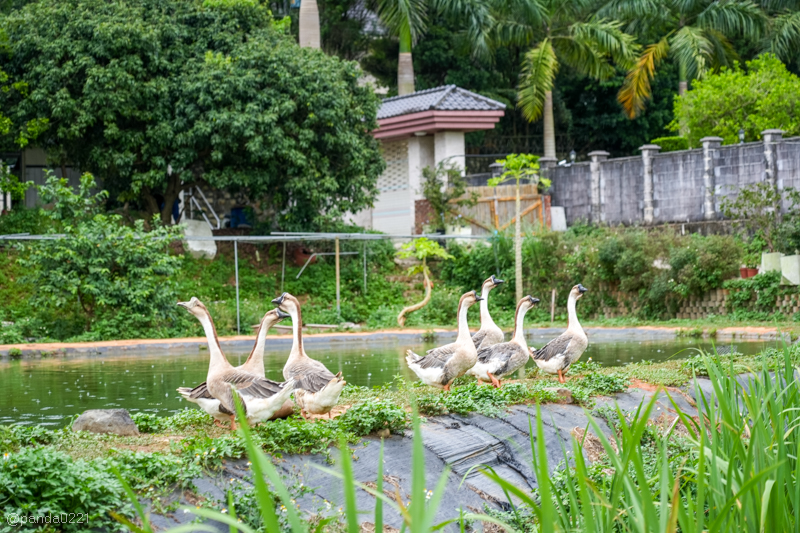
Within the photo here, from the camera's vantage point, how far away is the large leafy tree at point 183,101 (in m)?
22.3

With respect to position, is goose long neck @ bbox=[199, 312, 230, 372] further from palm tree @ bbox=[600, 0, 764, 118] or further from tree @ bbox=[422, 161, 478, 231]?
palm tree @ bbox=[600, 0, 764, 118]

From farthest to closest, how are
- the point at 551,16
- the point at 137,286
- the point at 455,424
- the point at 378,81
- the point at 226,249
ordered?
the point at 378,81
the point at 551,16
the point at 226,249
the point at 137,286
the point at 455,424

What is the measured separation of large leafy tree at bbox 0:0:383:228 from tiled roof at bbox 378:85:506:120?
401 cm

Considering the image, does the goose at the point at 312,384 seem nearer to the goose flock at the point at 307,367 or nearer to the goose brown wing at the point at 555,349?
the goose flock at the point at 307,367

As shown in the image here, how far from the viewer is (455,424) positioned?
7.34 meters

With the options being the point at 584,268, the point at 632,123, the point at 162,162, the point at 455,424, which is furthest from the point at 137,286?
the point at 632,123

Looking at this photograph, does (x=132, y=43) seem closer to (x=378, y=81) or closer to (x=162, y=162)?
(x=162, y=162)

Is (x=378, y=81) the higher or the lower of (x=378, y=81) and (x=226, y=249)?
the higher

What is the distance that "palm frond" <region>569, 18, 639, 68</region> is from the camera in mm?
29703

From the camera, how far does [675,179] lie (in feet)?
82.5

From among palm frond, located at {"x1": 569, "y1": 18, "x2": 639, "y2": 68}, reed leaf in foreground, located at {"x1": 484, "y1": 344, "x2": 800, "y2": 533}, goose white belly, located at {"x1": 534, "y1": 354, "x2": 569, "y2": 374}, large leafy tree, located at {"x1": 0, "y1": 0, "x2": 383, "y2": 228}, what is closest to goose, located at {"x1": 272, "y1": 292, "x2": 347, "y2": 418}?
goose white belly, located at {"x1": 534, "y1": 354, "x2": 569, "y2": 374}

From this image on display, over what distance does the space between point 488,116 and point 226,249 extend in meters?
9.18

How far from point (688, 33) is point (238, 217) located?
1649 cm

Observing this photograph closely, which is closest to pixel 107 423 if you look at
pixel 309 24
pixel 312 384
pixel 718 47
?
pixel 312 384
